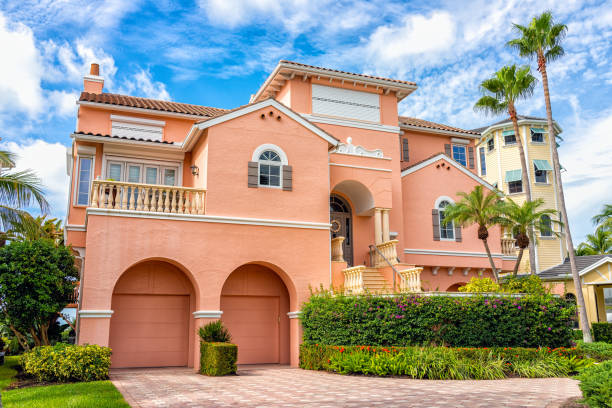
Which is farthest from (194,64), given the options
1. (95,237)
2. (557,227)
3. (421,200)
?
(557,227)

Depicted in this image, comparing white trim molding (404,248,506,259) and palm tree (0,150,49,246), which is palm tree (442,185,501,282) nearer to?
white trim molding (404,248,506,259)

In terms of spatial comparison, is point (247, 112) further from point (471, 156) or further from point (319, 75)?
point (471, 156)

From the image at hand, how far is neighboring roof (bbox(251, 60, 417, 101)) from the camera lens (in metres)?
22.2

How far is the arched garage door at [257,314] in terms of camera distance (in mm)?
19000

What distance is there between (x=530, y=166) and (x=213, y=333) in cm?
3156

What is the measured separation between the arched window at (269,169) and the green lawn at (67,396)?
8.54 metres

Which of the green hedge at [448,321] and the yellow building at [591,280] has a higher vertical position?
the yellow building at [591,280]

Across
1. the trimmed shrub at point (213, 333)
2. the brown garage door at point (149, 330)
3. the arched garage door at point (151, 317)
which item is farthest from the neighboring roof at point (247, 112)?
the trimmed shrub at point (213, 333)

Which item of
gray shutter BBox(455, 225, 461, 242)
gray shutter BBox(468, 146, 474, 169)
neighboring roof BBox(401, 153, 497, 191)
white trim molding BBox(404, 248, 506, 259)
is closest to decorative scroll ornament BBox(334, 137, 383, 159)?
neighboring roof BBox(401, 153, 497, 191)

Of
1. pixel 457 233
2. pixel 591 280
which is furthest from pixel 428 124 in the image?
pixel 591 280

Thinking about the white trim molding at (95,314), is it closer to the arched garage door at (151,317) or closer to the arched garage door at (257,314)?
the arched garage door at (151,317)

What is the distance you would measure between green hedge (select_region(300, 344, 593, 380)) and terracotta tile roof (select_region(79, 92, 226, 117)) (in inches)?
471

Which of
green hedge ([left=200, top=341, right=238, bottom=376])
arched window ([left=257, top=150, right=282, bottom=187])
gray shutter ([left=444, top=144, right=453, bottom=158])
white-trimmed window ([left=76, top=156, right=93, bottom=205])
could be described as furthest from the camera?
gray shutter ([left=444, top=144, right=453, bottom=158])

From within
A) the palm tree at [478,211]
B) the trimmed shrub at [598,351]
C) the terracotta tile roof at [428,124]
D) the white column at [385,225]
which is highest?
the terracotta tile roof at [428,124]
